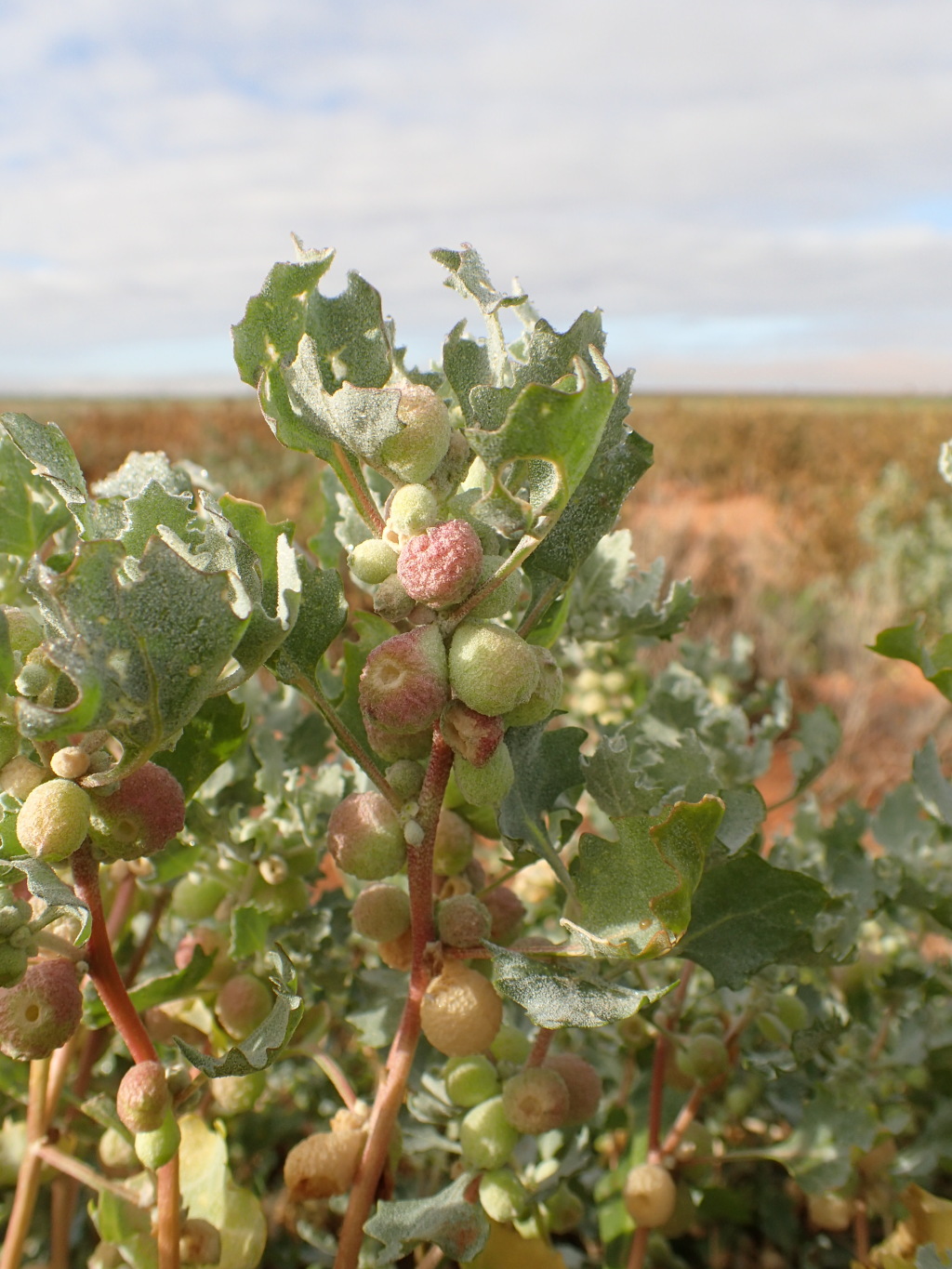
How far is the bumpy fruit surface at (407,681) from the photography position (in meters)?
0.57

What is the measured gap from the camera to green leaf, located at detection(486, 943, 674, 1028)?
0.58 metres

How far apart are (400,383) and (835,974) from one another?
40.6 inches

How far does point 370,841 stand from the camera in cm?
66

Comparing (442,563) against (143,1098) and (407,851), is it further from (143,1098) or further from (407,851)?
(143,1098)

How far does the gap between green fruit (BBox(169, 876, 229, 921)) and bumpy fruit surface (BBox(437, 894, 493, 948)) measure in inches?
13.3

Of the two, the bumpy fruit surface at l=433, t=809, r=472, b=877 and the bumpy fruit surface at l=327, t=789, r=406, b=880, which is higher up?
the bumpy fruit surface at l=327, t=789, r=406, b=880

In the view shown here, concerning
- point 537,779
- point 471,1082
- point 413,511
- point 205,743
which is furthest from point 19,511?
point 471,1082

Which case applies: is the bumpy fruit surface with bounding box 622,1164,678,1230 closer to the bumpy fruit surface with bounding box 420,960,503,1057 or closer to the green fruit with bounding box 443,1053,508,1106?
the green fruit with bounding box 443,1053,508,1106

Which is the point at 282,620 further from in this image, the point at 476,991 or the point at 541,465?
the point at 476,991

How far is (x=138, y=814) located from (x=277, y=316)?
1.07 feet

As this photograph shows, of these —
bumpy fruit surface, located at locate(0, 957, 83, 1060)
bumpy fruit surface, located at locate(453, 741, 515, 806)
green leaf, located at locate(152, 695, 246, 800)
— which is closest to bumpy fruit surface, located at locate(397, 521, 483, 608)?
bumpy fruit surface, located at locate(453, 741, 515, 806)

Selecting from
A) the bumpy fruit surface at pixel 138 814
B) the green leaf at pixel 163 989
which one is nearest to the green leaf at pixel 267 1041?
the bumpy fruit surface at pixel 138 814

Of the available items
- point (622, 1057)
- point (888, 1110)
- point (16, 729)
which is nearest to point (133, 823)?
point (16, 729)

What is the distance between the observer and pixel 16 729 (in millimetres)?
599
